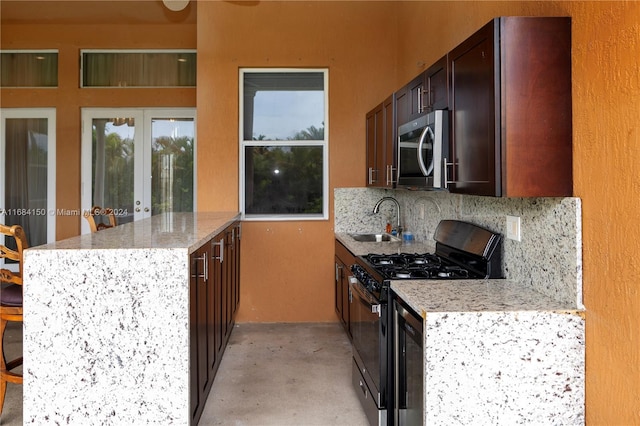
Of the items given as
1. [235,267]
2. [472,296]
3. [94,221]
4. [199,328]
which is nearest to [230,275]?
[235,267]

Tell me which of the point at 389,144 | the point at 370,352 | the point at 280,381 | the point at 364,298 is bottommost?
the point at 280,381

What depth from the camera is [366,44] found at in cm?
466

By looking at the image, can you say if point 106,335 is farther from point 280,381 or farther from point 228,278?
point 228,278

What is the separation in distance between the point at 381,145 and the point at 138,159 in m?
3.07

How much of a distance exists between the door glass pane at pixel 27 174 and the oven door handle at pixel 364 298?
433cm

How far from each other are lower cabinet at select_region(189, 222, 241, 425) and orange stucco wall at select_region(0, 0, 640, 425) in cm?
80

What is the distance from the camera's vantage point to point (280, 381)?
10.7 ft

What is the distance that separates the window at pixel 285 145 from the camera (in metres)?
4.68

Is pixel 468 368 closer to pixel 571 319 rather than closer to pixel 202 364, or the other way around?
pixel 571 319

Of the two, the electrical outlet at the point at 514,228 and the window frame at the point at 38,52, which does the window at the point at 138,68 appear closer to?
the window frame at the point at 38,52

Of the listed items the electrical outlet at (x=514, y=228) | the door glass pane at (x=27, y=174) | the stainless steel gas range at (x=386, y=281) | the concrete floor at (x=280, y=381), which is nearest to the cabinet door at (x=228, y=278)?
the concrete floor at (x=280, y=381)

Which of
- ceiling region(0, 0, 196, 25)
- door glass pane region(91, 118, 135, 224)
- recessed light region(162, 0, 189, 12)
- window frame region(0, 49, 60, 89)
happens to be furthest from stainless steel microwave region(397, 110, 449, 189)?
window frame region(0, 49, 60, 89)

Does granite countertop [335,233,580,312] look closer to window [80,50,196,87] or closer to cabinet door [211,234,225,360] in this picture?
cabinet door [211,234,225,360]

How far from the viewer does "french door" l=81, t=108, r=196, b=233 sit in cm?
549
